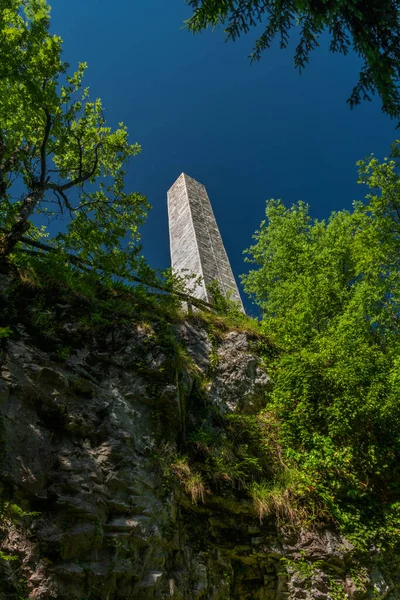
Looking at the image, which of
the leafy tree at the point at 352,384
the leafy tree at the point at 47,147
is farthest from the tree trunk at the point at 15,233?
the leafy tree at the point at 352,384

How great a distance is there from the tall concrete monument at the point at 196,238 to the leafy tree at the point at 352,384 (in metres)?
3.66

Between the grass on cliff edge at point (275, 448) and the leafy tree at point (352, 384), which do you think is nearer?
the grass on cliff edge at point (275, 448)

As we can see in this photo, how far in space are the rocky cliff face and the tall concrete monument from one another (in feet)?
23.9

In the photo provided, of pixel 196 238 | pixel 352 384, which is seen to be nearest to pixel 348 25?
pixel 352 384

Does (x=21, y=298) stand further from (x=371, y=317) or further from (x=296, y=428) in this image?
(x=371, y=317)

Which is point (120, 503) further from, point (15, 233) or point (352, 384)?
point (15, 233)

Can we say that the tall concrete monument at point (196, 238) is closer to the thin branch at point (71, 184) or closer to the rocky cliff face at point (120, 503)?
the thin branch at point (71, 184)

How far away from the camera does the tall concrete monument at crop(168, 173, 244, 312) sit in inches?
606

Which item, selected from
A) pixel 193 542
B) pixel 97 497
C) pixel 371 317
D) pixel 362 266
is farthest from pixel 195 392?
pixel 362 266

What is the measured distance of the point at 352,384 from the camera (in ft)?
22.9

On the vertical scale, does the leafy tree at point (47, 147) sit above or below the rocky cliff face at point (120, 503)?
above

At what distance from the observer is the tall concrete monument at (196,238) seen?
15.4 meters

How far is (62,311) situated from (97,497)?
308 centimetres

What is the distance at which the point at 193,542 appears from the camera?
5.41 meters
